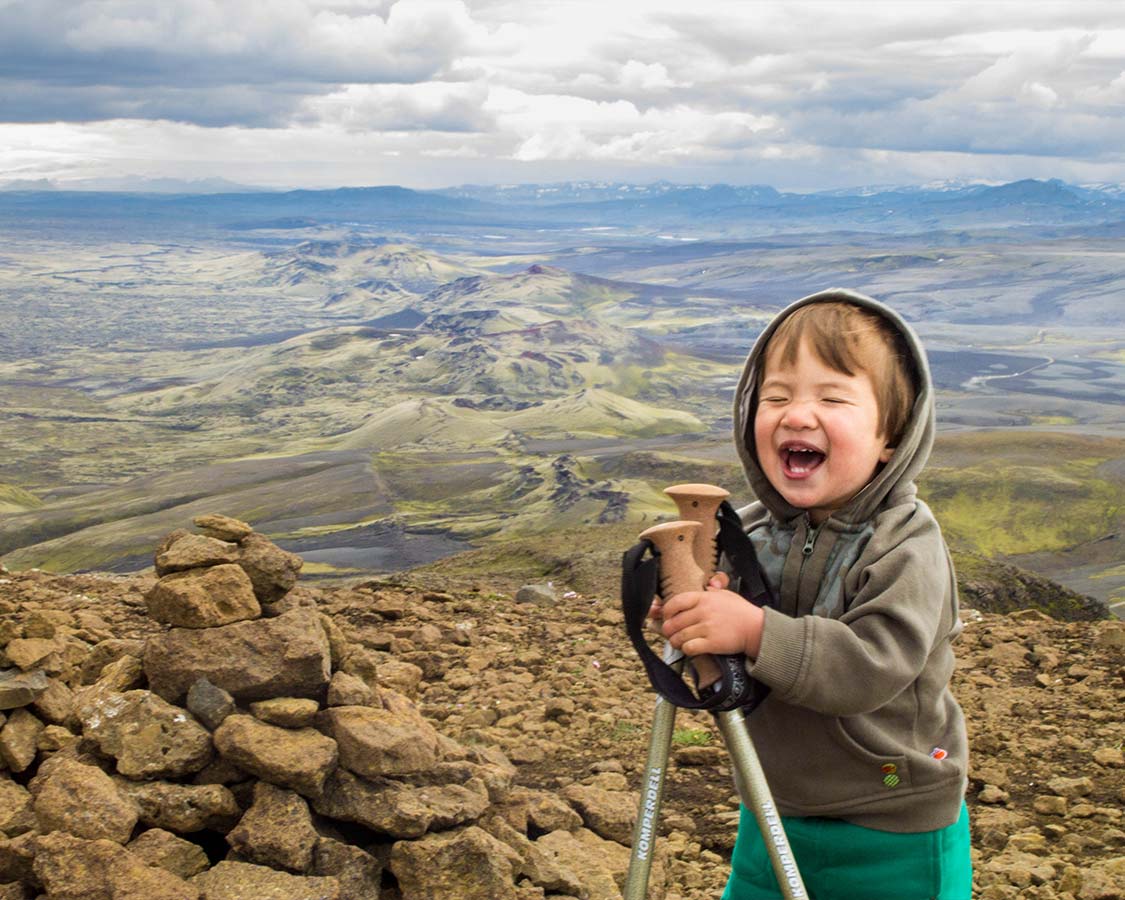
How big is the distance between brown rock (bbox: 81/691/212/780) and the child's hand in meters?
2.84

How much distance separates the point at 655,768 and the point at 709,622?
1.20ft

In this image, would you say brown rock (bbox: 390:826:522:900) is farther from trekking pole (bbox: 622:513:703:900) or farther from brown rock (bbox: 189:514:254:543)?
trekking pole (bbox: 622:513:703:900)

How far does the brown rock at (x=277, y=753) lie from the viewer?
4.50 metres

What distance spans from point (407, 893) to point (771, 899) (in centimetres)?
186

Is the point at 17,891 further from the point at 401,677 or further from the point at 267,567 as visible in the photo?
the point at 401,677

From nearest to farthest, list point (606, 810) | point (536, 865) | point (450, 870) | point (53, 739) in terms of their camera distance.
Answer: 1. point (450, 870)
2. point (536, 865)
3. point (53, 739)
4. point (606, 810)

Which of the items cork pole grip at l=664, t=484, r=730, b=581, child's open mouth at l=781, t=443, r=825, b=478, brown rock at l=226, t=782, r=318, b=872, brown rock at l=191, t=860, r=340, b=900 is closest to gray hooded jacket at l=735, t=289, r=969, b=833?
child's open mouth at l=781, t=443, r=825, b=478

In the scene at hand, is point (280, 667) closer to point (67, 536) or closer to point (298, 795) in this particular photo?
point (298, 795)

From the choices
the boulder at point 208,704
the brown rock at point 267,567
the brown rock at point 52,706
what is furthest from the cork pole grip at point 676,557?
the brown rock at point 52,706

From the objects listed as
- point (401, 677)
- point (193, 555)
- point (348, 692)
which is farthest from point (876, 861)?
point (401, 677)

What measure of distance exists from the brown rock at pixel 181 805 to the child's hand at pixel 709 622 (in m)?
2.73

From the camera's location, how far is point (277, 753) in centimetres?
454

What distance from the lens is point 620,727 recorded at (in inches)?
312

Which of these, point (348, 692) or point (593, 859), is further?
point (593, 859)
